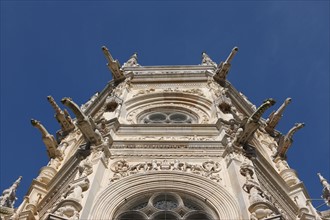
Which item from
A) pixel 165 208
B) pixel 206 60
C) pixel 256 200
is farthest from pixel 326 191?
pixel 206 60

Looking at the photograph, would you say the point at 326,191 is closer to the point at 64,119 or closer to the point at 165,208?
the point at 165,208

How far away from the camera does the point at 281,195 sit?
1498 cm

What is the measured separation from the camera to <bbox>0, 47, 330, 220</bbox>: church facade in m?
12.0

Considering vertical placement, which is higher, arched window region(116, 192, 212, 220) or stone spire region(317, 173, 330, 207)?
stone spire region(317, 173, 330, 207)

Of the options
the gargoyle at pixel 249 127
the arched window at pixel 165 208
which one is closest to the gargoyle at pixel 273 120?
the gargoyle at pixel 249 127

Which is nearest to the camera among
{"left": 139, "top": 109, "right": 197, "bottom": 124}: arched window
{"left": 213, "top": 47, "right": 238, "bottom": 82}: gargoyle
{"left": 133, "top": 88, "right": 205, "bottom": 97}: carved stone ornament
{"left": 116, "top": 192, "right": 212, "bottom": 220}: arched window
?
{"left": 116, "top": 192, "right": 212, "bottom": 220}: arched window

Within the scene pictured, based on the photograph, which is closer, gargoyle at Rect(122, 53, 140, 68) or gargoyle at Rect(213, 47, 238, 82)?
gargoyle at Rect(213, 47, 238, 82)

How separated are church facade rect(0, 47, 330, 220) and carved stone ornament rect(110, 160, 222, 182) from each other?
0.08ft

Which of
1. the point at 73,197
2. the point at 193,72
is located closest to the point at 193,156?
the point at 73,197

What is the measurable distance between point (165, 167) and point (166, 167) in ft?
0.08

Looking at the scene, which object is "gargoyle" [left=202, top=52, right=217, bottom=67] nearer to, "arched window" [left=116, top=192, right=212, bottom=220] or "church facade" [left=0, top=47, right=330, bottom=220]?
"church facade" [left=0, top=47, right=330, bottom=220]

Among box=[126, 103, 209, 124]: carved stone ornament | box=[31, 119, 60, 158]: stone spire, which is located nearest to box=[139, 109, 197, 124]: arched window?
box=[126, 103, 209, 124]: carved stone ornament

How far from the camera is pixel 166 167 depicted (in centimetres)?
1366

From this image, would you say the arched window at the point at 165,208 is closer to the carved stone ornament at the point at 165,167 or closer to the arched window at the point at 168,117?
the carved stone ornament at the point at 165,167
